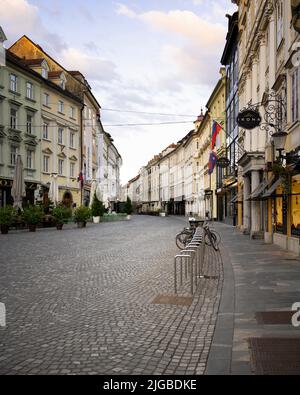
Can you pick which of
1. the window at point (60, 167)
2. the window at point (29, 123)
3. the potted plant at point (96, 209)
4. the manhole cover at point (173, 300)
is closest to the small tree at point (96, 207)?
the potted plant at point (96, 209)

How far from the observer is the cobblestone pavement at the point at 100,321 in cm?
459

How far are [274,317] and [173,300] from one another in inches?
77.2

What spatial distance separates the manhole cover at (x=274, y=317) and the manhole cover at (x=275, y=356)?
78 centimetres

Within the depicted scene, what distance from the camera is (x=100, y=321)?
6.27 m

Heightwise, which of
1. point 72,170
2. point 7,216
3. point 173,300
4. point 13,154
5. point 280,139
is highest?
point 13,154

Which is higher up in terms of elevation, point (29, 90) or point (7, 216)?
point (29, 90)

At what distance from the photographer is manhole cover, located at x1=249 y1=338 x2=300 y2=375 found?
4254 mm

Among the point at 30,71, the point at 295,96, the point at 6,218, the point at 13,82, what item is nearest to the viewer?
the point at 295,96

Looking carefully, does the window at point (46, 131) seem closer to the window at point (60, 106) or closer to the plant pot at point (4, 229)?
the window at point (60, 106)

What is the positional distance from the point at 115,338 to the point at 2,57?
32028mm

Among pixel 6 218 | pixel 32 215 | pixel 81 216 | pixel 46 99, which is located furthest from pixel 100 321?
pixel 46 99

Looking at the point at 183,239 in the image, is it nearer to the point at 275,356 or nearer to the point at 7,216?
the point at 7,216
